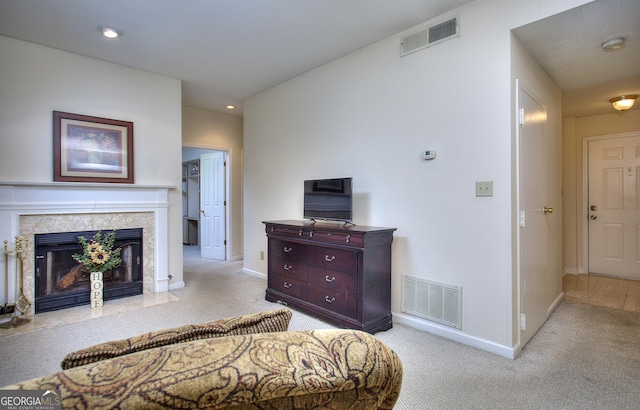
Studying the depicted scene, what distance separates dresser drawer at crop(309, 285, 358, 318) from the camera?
2807 millimetres

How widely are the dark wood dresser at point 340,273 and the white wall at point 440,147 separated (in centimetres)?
28

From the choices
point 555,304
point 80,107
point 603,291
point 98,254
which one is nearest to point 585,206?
point 603,291

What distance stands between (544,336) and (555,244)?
1174 millimetres

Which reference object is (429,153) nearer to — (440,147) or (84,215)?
(440,147)

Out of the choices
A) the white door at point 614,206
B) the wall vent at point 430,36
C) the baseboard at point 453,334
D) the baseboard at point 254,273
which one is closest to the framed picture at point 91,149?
the baseboard at point 254,273

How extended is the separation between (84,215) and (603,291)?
632 cm

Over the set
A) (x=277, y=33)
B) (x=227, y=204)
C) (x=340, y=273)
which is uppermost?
(x=277, y=33)

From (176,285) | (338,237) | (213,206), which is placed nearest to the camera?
(338,237)

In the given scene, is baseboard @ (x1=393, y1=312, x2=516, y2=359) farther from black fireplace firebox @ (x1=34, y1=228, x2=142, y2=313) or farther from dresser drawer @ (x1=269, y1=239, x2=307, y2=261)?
black fireplace firebox @ (x1=34, y1=228, x2=142, y2=313)

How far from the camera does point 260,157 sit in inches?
189

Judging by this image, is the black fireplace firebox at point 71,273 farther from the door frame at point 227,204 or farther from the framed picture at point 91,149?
the door frame at point 227,204

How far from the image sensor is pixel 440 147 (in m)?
2.78

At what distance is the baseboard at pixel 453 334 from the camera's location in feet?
7.94

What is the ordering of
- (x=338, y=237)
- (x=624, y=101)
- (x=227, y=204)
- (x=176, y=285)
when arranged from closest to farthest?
(x=338, y=237)
(x=624, y=101)
(x=176, y=285)
(x=227, y=204)
